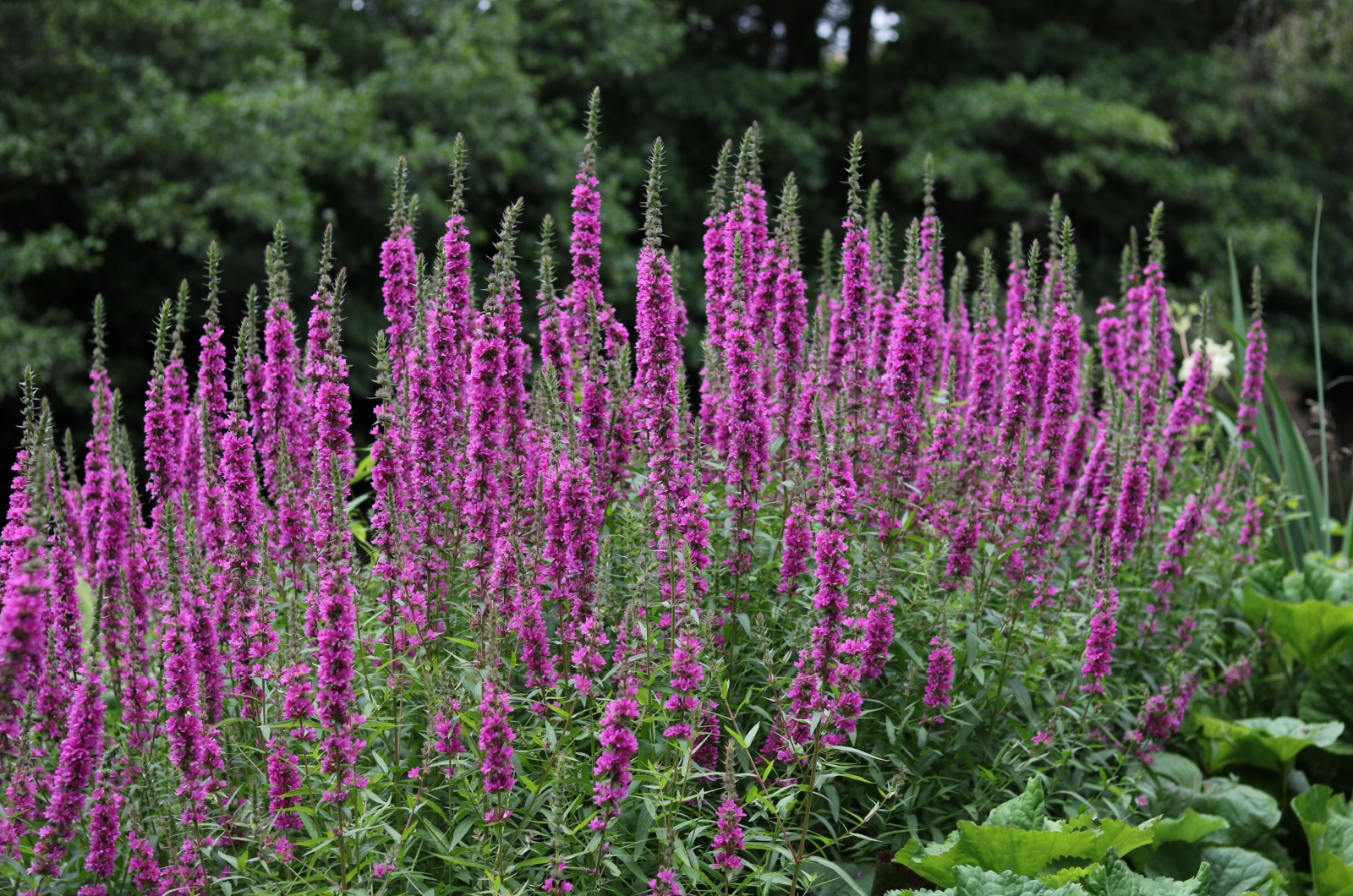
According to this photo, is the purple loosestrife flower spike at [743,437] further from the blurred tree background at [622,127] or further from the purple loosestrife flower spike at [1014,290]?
the blurred tree background at [622,127]

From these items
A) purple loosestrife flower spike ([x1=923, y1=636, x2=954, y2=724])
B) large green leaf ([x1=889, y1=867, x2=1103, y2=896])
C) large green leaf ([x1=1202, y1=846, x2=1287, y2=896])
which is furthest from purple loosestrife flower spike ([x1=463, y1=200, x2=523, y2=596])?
large green leaf ([x1=1202, y1=846, x2=1287, y2=896])

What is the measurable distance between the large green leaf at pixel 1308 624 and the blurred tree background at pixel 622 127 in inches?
191

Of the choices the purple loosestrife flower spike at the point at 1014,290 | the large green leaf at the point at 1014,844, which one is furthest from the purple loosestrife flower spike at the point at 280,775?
the purple loosestrife flower spike at the point at 1014,290

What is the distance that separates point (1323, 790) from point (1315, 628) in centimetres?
115

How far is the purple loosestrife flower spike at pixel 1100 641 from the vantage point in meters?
3.84

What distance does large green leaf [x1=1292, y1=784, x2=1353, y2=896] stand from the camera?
4.12 m

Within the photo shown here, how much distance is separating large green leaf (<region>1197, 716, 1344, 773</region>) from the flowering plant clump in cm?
34

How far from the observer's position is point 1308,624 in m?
5.45

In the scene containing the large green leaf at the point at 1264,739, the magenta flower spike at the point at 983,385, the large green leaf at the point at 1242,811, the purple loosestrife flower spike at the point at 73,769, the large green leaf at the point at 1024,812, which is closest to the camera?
the purple loosestrife flower spike at the point at 73,769

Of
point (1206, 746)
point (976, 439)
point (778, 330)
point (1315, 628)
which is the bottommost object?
point (1206, 746)

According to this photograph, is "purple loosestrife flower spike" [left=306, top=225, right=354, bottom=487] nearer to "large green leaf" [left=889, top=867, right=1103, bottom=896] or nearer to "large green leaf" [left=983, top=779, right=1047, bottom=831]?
"large green leaf" [left=889, top=867, right=1103, bottom=896]

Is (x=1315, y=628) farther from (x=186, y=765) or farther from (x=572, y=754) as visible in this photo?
(x=186, y=765)

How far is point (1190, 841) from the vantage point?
4203 millimetres

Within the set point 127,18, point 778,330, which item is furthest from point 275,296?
point 127,18
